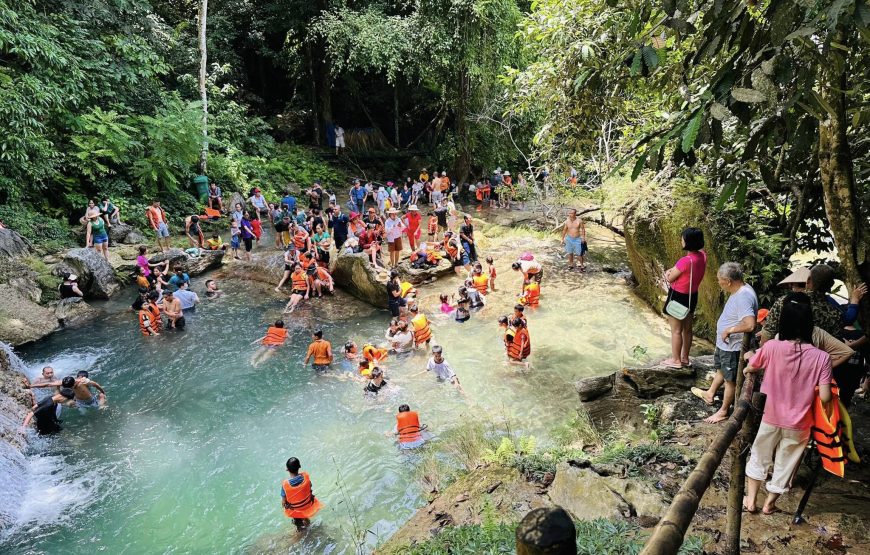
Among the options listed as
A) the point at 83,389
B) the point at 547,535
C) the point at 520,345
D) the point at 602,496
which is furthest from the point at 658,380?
the point at 83,389

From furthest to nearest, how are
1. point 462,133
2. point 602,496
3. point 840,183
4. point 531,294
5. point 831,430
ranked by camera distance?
point 462,133
point 531,294
point 602,496
point 840,183
point 831,430

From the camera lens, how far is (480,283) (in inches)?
489

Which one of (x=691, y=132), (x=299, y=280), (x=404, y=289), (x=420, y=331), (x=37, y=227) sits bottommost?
(x=420, y=331)

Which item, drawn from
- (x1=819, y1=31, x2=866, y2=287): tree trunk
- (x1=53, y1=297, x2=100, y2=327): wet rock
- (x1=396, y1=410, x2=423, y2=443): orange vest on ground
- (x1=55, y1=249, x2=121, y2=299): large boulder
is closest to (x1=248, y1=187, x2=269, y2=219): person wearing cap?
(x1=55, y1=249, x2=121, y2=299): large boulder

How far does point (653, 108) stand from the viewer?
400 inches

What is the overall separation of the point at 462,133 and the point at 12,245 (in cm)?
1486

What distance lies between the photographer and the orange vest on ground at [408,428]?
306 inches

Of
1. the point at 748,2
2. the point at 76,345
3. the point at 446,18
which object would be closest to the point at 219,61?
the point at 446,18

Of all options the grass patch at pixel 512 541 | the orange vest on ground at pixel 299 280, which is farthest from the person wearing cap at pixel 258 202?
the grass patch at pixel 512 541

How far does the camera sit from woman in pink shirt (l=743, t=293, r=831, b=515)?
11.4 ft

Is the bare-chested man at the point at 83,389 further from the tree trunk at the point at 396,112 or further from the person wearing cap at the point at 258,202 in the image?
the tree trunk at the point at 396,112

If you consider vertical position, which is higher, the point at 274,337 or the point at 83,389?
the point at 274,337

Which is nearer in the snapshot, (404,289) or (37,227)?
(404,289)

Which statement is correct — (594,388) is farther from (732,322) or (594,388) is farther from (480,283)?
(480,283)
